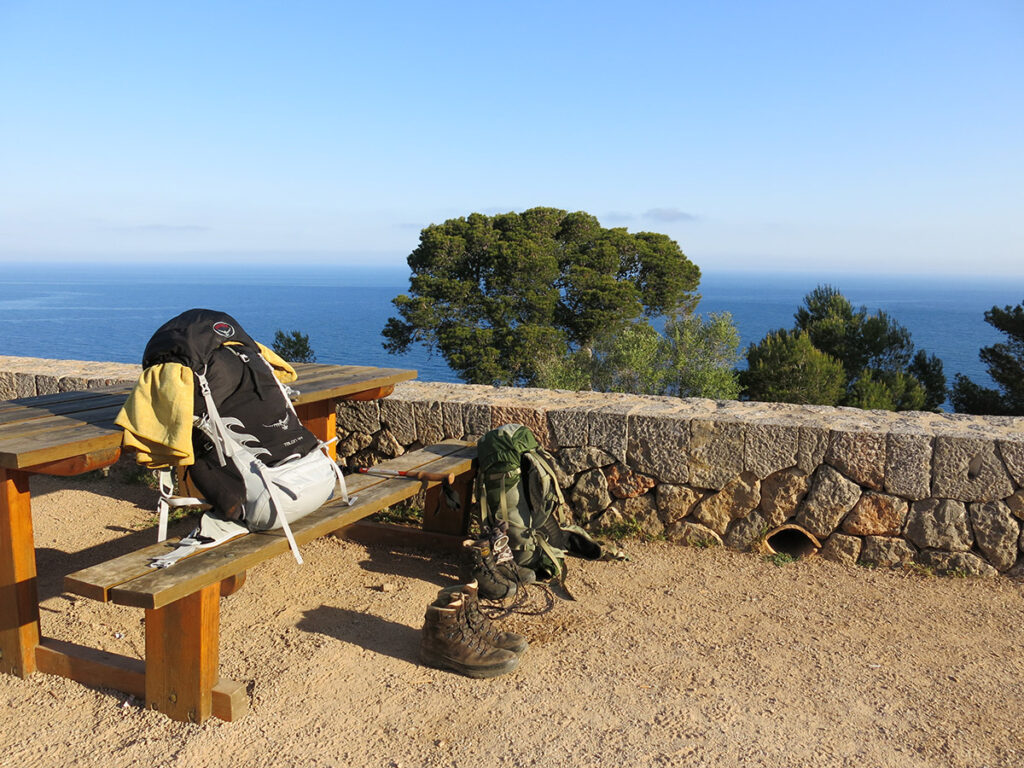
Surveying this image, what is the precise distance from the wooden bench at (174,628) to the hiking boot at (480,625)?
1.72 ft

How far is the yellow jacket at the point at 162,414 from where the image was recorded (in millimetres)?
2484

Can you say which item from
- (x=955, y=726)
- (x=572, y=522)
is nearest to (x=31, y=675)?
(x=572, y=522)

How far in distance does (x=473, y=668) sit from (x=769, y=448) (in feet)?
6.50

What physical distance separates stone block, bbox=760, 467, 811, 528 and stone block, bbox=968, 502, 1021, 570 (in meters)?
0.77

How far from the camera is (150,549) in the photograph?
8.50ft

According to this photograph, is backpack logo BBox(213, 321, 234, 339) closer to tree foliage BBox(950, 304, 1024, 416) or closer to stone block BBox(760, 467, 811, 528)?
stone block BBox(760, 467, 811, 528)

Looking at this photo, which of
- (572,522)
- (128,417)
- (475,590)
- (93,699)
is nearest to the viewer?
(128,417)

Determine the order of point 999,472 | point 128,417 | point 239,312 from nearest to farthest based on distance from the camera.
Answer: point 128,417 → point 999,472 → point 239,312

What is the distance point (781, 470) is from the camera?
3.95 m

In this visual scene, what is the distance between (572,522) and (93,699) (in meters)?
2.43

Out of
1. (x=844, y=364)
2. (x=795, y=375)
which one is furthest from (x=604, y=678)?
(x=844, y=364)

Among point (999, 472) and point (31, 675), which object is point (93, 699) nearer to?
point (31, 675)

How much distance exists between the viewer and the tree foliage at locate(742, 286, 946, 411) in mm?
16375

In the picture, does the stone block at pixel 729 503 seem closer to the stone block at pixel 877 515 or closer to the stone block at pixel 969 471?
the stone block at pixel 877 515
